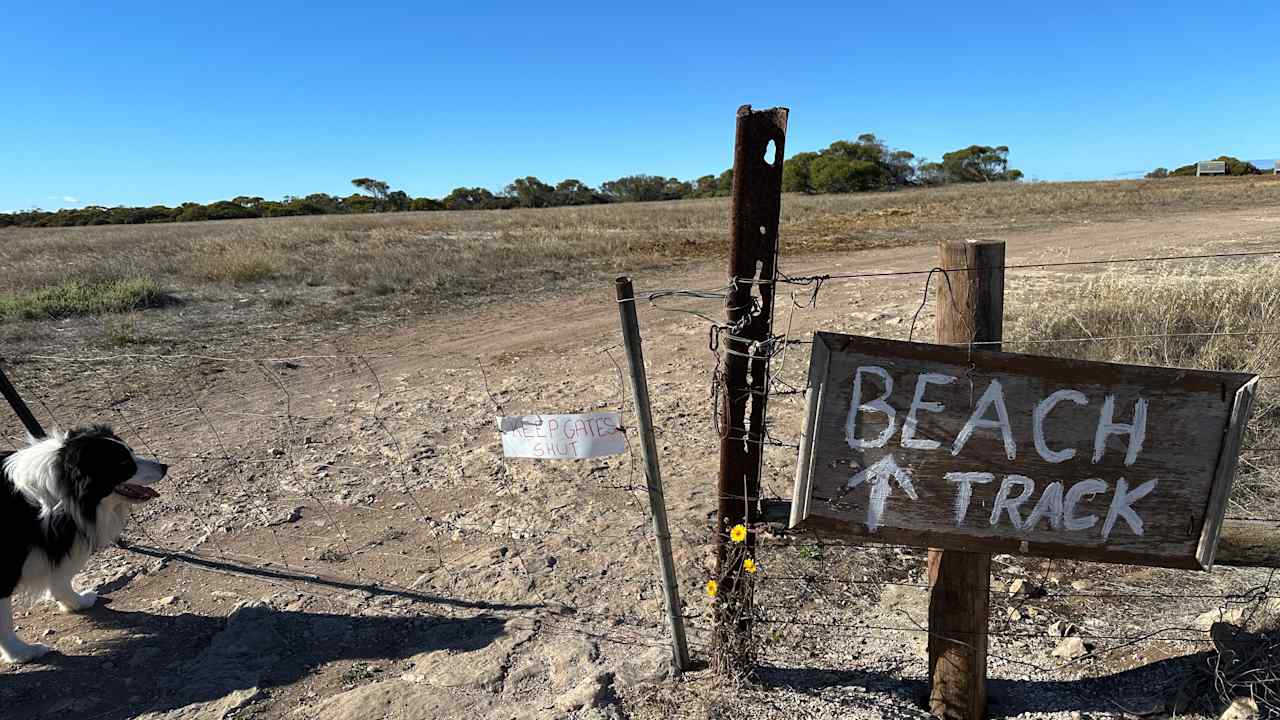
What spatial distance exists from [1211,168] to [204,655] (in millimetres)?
58948

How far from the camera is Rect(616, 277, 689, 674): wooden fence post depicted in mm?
2463

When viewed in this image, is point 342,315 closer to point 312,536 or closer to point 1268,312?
point 312,536

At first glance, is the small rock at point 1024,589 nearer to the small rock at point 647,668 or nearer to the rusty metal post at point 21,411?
the small rock at point 647,668

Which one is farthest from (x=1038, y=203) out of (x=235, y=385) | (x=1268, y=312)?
(x=235, y=385)

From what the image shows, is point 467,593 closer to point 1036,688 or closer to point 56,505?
point 56,505

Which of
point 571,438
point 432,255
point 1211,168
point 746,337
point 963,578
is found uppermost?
point 1211,168

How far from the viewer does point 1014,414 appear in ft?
7.47

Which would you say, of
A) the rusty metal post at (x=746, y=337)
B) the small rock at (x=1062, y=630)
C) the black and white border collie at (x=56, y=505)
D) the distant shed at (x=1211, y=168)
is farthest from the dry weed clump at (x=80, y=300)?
the distant shed at (x=1211, y=168)

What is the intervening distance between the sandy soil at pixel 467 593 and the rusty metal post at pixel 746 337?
29cm

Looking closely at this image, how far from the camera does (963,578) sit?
2.60m

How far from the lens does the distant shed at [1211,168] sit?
45.6 m

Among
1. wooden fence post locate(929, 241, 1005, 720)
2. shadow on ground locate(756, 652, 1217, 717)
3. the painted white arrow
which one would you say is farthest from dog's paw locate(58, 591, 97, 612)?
wooden fence post locate(929, 241, 1005, 720)

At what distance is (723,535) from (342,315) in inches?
363

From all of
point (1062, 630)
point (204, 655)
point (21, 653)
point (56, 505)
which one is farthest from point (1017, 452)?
point (21, 653)
